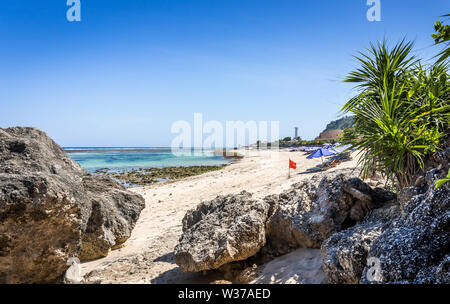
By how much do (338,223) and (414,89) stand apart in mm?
2524

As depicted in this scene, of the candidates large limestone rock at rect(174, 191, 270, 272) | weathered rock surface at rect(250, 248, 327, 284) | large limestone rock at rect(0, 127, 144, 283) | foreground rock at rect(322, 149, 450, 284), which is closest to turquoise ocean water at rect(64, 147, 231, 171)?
large limestone rock at rect(0, 127, 144, 283)

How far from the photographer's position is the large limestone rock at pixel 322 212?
13.4ft

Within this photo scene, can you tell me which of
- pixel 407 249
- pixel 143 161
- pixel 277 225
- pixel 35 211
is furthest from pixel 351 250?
pixel 143 161

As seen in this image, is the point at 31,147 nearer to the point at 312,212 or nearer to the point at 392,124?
the point at 312,212

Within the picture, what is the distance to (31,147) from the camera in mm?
4418

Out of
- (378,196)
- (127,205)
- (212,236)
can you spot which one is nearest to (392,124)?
(378,196)

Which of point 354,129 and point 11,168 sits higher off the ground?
point 354,129

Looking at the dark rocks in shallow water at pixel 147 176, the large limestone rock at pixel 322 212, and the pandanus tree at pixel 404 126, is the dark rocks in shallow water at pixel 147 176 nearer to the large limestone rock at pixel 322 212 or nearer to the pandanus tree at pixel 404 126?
the large limestone rock at pixel 322 212

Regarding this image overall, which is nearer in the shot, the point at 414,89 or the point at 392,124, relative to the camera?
the point at 392,124

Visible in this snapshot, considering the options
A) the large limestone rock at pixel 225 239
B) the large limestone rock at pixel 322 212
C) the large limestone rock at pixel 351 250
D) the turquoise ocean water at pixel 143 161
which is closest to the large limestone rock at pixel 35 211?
the large limestone rock at pixel 225 239

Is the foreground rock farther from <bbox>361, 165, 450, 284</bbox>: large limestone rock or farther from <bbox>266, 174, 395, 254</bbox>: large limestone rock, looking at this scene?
<bbox>266, 174, 395, 254</bbox>: large limestone rock

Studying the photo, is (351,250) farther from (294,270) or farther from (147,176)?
(147,176)

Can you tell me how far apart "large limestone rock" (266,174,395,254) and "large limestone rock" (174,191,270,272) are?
1.11ft

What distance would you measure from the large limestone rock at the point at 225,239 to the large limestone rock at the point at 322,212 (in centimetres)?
34
